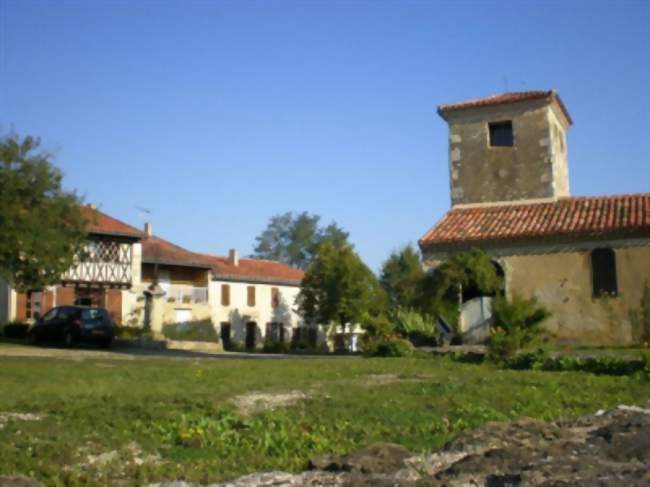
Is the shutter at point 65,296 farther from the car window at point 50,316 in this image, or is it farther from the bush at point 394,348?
the bush at point 394,348

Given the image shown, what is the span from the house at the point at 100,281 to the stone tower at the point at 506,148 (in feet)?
84.7

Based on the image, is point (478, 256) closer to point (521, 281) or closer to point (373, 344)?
point (521, 281)

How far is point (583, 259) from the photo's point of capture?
67.5 feet

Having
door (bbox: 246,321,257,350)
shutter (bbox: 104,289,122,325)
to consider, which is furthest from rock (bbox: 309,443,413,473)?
door (bbox: 246,321,257,350)

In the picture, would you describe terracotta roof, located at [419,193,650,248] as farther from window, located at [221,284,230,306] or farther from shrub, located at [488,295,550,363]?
window, located at [221,284,230,306]

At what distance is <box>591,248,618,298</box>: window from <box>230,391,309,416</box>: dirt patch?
1225cm

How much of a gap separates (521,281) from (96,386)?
1349cm

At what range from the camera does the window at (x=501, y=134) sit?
24328 millimetres

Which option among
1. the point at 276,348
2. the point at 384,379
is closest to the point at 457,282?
the point at 384,379

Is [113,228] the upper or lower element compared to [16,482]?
upper

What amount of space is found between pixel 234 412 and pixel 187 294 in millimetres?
44855

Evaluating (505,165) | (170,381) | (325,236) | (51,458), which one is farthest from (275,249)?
(51,458)

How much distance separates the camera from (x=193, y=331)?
170 feet

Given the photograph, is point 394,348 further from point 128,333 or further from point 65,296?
point 65,296
